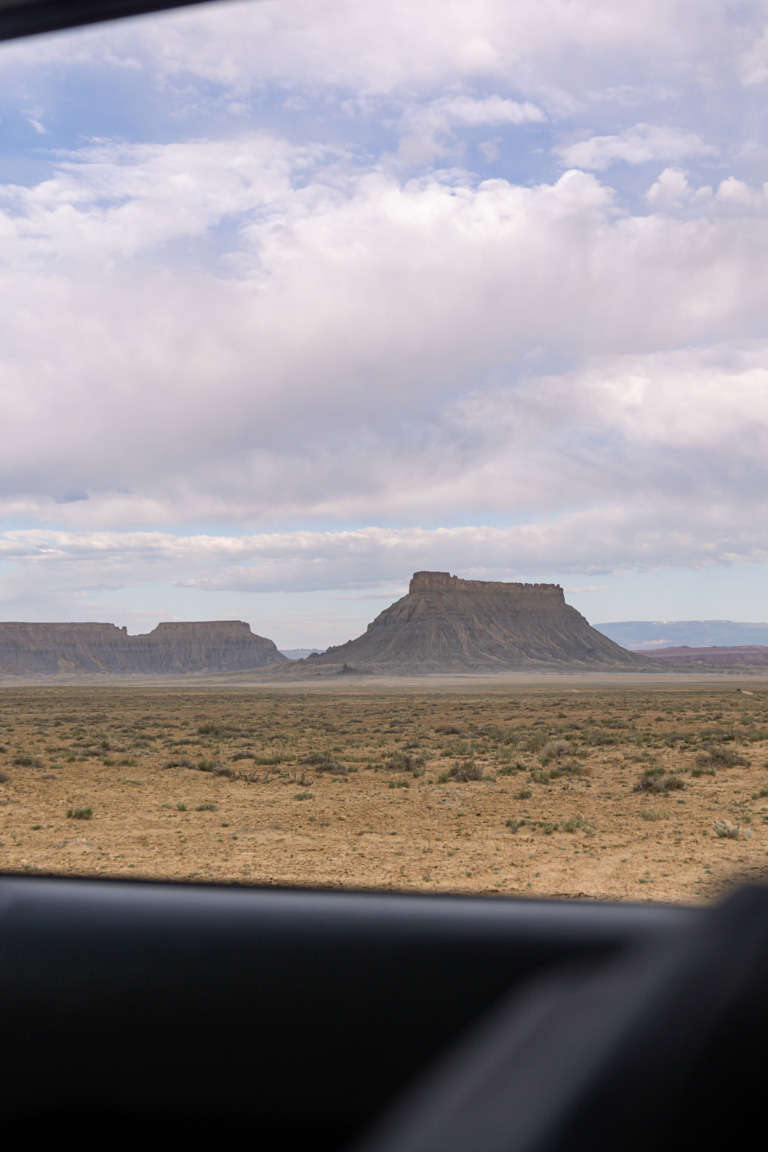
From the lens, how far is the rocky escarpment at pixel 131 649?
14838cm

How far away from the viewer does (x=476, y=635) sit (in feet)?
405

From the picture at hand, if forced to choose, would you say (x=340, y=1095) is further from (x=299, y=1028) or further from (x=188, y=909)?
(x=188, y=909)

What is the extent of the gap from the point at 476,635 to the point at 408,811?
114449 mm

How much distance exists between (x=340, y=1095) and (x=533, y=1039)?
0.64m

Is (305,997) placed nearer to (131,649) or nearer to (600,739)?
(600,739)

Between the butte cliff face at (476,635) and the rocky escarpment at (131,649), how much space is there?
136ft

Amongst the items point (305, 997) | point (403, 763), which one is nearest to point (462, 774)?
point (403, 763)

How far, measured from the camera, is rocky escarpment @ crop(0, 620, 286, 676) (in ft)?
487

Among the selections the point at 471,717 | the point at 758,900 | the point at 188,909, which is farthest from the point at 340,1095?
the point at 471,717

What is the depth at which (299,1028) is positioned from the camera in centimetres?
139

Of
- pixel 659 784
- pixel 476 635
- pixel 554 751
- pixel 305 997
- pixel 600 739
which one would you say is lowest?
pixel 600 739

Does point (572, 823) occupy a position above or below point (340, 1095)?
below

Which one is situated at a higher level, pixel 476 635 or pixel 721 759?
pixel 476 635

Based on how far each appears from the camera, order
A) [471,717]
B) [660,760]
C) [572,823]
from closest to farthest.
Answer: [572,823] → [660,760] → [471,717]
